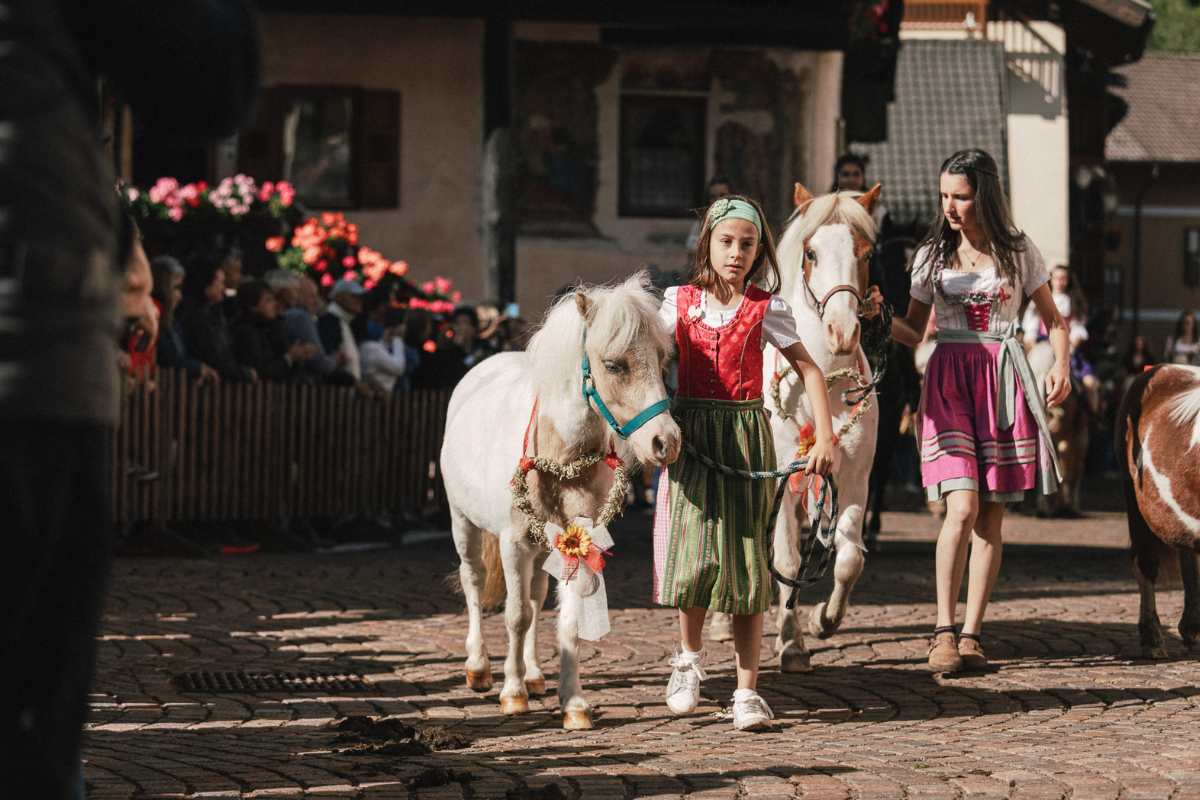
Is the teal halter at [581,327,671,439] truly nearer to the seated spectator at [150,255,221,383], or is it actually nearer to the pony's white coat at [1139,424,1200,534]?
the pony's white coat at [1139,424,1200,534]

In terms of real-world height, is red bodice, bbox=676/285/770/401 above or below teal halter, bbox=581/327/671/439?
above

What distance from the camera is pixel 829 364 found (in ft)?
29.1

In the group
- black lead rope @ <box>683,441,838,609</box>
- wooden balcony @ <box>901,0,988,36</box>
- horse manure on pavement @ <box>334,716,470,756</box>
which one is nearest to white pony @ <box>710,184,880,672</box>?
black lead rope @ <box>683,441,838,609</box>

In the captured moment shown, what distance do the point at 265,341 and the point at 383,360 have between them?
1473 mm

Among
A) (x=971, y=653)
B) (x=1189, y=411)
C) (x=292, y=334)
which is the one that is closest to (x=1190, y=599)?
(x=1189, y=411)

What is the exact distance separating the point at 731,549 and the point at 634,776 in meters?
1.34

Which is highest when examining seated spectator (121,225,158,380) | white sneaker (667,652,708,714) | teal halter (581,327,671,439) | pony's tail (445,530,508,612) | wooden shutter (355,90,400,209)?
wooden shutter (355,90,400,209)

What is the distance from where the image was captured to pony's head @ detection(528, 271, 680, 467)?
693 centimetres

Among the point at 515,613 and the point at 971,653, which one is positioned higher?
the point at 515,613

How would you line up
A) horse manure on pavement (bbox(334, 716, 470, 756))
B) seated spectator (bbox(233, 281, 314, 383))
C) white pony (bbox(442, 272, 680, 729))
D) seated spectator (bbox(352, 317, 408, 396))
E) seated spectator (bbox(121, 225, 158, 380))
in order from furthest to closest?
1. seated spectator (bbox(352, 317, 408, 396))
2. seated spectator (bbox(233, 281, 314, 383))
3. white pony (bbox(442, 272, 680, 729))
4. horse manure on pavement (bbox(334, 716, 470, 756))
5. seated spectator (bbox(121, 225, 158, 380))

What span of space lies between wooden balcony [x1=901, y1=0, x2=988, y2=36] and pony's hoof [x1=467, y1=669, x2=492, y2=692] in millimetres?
35604

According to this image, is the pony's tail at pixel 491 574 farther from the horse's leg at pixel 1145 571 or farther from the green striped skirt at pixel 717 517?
the horse's leg at pixel 1145 571

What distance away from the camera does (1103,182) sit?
4112 cm

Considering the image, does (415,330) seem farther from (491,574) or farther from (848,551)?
(848,551)
